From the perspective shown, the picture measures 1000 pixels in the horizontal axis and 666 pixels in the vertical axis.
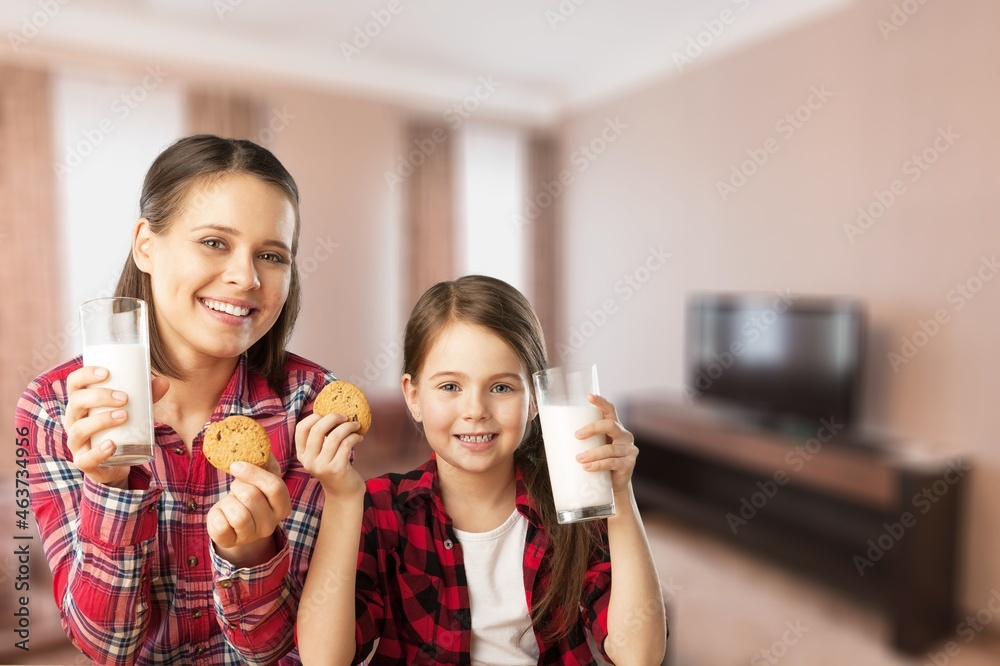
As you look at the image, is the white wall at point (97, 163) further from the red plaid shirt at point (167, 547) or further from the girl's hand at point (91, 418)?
the girl's hand at point (91, 418)

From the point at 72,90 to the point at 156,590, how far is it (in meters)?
4.59

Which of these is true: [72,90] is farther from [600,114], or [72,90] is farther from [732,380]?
[732,380]

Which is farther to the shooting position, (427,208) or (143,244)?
(427,208)

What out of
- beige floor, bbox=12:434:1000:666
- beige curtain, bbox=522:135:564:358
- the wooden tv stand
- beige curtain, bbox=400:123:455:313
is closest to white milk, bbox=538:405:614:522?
beige floor, bbox=12:434:1000:666

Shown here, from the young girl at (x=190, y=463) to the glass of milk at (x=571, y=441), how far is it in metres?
0.40

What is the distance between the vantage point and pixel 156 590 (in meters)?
1.04

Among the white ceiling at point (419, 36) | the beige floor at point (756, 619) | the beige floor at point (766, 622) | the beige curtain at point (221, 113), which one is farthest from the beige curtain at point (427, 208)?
the beige floor at point (766, 622)

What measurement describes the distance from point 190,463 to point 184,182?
438 millimetres

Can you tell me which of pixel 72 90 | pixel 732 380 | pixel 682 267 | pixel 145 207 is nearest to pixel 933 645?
pixel 732 380

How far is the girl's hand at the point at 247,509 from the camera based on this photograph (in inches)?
35.3

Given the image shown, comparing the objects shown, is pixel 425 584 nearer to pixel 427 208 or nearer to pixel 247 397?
pixel 247 397

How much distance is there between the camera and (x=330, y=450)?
958mm

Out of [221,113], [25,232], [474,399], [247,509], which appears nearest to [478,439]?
[474,399]

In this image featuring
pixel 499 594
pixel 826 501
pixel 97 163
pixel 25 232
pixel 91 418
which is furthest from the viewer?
pixel 97 163
